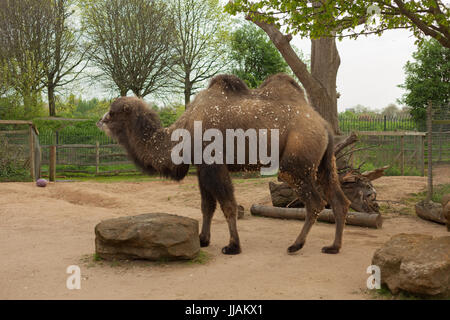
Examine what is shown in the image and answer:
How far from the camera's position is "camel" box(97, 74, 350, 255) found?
5.75m

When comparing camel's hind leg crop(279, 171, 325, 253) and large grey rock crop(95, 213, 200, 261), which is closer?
large grey rock crop(95, 213, 200, 261)

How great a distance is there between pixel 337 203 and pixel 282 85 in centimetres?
188

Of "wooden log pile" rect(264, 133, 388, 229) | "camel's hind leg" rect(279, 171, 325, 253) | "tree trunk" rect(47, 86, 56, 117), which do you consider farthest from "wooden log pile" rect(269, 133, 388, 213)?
"tree trunk" rect(47, 86, 56, 117)

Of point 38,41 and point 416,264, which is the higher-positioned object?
point 38,41

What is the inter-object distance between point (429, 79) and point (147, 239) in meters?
20.4

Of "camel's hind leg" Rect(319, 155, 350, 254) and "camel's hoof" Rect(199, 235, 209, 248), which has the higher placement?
"camel's hind leg" Rect(319, 155, 350, 254)

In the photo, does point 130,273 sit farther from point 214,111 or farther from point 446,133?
point 446,133

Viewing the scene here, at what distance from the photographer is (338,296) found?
402cm

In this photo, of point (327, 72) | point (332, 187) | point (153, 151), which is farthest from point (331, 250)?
point (327, 72)

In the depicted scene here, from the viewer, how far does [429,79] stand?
70.7ft

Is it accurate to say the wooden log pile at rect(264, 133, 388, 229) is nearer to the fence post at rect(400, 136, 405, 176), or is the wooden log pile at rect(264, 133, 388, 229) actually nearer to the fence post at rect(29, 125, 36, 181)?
the fence post at rect(400, 136, 405, 176)

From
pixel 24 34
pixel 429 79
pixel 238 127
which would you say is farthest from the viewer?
pixel 24 34

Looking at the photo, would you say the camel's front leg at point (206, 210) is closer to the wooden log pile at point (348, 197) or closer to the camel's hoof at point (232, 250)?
the camel's hoof at point (232, 250)

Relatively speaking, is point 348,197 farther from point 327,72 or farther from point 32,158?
point 32,158
